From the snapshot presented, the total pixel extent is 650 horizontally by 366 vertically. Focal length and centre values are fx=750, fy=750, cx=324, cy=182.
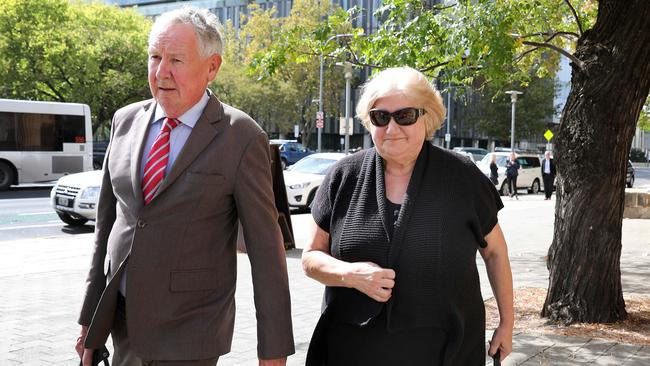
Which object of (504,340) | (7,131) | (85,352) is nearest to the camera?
(85,352)

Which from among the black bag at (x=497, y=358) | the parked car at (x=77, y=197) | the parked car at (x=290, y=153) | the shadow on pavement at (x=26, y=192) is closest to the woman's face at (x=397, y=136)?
the black bag at (x=497, y=358)

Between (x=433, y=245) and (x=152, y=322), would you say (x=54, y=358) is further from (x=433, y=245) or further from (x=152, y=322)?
(x=433, y=245)

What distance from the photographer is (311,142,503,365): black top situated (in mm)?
2539

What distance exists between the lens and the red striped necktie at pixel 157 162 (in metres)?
2.50

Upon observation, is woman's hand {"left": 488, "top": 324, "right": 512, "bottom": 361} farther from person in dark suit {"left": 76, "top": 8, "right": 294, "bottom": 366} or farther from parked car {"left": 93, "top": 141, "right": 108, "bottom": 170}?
parked car {"left": 93, "top": 141, "right": 108, "bottom": 170}

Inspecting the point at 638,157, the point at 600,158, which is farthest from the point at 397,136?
the point at 638,157

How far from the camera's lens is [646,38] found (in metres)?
6.16

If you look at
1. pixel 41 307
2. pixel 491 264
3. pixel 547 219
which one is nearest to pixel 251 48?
pixel 547 219

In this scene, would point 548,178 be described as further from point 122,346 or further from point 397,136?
point 122,346

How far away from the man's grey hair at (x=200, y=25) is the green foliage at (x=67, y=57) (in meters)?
35.7

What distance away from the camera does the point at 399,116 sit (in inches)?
104

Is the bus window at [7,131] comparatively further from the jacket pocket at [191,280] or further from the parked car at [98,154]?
the jacket pocket at [191,280]

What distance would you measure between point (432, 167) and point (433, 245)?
301 mm

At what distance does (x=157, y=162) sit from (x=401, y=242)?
2.83 feet
